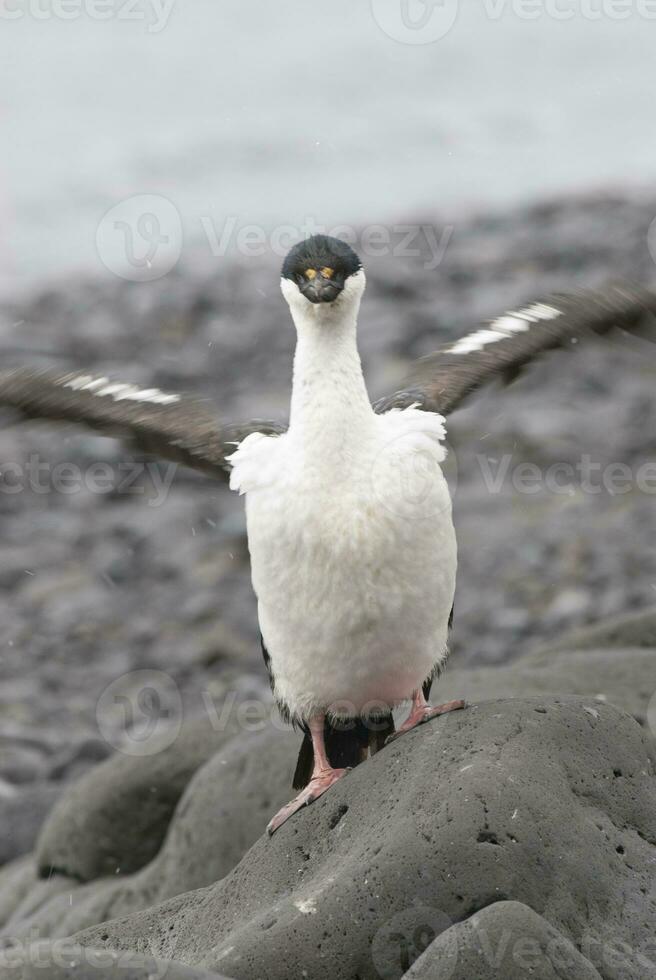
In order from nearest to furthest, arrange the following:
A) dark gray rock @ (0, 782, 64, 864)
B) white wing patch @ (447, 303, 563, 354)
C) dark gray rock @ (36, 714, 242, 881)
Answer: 1. white wing patch @ (447, 303, 563, 354)
2. dark gray rock @ (36, 714, 242, 881)
3. dark gray rock @ (0, 782, 64, 864)

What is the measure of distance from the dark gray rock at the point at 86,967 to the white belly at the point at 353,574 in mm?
1821

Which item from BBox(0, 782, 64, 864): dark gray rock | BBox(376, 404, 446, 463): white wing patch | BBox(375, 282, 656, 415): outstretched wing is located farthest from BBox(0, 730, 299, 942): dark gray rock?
BBox(0, 782, 64, 864): dark gray rock

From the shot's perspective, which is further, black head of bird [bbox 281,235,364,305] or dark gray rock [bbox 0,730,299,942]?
dark gray rock [bbox 0,730,299,942]

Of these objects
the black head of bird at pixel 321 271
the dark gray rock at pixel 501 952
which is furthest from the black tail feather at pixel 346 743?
the dark gray rock at pixel 501 952

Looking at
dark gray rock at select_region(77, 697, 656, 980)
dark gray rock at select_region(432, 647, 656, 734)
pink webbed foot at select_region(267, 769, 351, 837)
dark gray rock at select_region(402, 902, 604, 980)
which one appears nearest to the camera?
dark gray rock at select_region(402, 902, 604, 980)

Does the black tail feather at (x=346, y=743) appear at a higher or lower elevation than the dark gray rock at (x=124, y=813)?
higher

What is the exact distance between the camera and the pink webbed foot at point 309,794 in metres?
6.29

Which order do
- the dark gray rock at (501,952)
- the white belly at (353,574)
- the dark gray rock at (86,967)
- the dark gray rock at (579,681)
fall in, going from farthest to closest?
the dark gray rock at (579,681) < the white belly at (353,574) < the dark gray rock at (501,952) < the dark gray rock at (86,967)

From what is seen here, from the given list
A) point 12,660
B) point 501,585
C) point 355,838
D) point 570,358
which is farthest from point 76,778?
point 570,358

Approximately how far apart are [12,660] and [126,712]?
4.15ft

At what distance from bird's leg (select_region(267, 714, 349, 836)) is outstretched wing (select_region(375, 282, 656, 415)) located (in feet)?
4.66

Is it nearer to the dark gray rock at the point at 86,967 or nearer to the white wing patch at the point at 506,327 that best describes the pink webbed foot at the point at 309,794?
the dark gray rock at the point at 86,967

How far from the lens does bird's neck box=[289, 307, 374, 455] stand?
20.3 ft

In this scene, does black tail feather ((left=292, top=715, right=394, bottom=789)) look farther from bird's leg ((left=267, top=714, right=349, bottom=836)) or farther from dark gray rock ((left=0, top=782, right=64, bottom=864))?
dark gray rock ((left=0, top=782, right=64, bottom=864))
